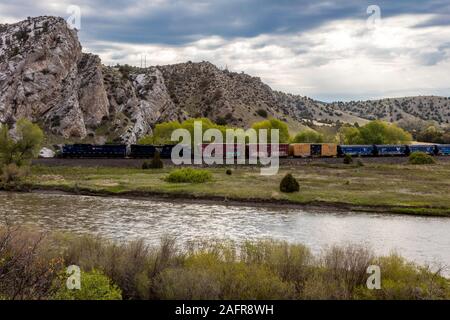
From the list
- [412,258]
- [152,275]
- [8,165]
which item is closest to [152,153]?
[8,165]

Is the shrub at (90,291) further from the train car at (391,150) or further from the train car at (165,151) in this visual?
the train car at (391,150)

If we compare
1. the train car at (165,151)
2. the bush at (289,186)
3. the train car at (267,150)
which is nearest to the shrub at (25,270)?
the bush at (289,186)

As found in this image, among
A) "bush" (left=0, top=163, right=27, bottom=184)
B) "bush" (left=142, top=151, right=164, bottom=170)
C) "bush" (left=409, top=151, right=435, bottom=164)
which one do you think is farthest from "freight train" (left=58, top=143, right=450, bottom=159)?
"bush" (left=0, top=163, right=27, bottom=184)

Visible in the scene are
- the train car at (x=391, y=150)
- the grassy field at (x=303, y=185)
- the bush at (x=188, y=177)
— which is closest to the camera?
the grassy field at (x=303, y=185)

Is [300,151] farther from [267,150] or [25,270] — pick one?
[25,270]

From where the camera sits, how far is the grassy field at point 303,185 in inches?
2095

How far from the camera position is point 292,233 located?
125 feet

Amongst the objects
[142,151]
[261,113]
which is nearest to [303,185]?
[142,151]

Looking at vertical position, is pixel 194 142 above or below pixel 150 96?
below

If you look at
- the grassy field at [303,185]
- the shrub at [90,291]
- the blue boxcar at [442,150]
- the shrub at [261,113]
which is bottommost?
the grassy field at [303,185]

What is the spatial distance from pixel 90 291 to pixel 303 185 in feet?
160

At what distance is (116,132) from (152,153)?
1255 inches

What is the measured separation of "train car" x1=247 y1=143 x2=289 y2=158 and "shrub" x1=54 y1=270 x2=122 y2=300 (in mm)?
79278

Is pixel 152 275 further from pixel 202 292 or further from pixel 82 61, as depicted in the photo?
pixel 82 61
